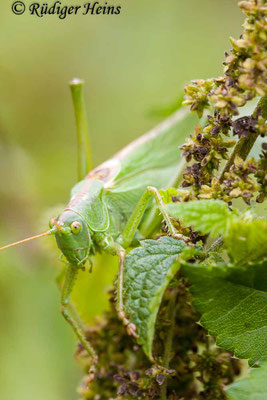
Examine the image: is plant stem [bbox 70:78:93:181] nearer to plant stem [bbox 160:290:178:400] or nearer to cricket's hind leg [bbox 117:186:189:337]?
cricket's hind leg [bbox 117:186:189:337]

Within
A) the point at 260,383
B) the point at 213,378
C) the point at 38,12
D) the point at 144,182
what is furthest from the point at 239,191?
the point at 38,12

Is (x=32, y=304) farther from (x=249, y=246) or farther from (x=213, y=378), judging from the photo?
(x=249, y=246)

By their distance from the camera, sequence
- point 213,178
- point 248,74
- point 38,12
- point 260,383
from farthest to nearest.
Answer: point 38,12
point 213,178
point 248,74
point 260,383

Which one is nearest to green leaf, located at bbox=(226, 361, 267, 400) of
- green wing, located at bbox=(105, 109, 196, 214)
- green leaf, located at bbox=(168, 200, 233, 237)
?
green leaf, located at bbox=(168, 200, 233, 237)

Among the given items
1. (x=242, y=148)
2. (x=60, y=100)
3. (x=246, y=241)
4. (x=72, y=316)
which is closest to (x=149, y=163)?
(x=72, y=316)

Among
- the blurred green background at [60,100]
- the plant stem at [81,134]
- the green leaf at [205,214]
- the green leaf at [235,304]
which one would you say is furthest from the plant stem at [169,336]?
the blurred green background at [60,100]

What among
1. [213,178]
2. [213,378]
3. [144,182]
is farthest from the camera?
[144,182]
